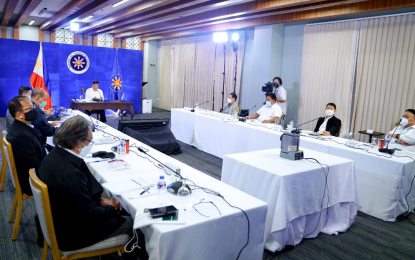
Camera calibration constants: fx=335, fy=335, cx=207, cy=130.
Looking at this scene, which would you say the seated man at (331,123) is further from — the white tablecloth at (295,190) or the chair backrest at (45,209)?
the chair backrest at (45,209)

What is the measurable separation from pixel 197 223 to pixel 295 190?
1.19m

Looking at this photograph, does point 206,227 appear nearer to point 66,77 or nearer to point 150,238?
point 150,238

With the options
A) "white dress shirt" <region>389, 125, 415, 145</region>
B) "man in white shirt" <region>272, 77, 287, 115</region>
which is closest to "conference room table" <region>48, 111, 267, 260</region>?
"white dress shirt" <region>389, 125, 415, 145</region>

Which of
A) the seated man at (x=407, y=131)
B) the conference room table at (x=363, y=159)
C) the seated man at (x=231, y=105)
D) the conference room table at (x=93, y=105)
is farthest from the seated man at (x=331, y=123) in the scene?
the conference room table at (x=93, y=105)

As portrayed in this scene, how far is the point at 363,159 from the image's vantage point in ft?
11.9

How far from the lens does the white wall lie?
12.4 m

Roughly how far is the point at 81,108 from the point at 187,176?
6.06 metres

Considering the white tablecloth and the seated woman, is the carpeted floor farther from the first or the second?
the seated woman

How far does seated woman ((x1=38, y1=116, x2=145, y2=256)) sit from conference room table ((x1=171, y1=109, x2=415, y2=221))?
2.71 metres

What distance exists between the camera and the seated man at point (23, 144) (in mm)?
2604

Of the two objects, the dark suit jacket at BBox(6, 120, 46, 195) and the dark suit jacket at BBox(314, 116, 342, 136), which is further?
the dark suit jacket at BBox(314, 116, 342, 136)

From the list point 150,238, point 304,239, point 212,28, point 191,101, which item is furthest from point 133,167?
point 191,101

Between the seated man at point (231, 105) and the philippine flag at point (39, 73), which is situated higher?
the philippine flag at point (39, 73)

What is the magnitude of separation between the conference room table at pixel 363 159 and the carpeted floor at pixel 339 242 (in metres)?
0.19
